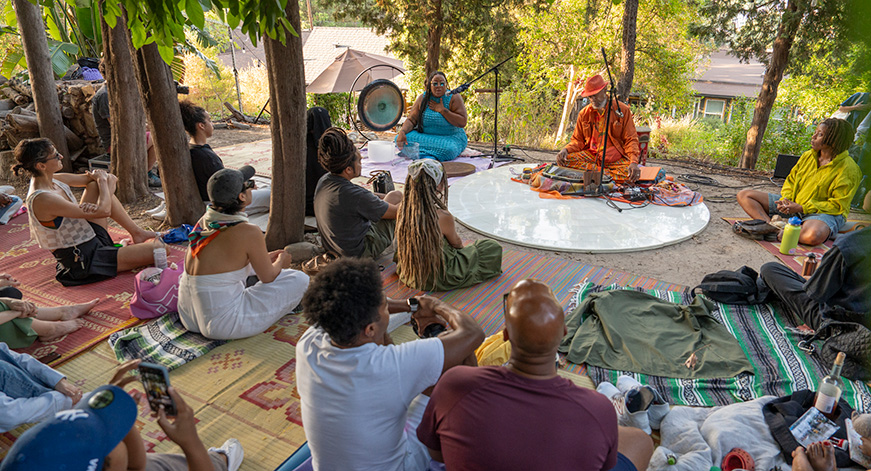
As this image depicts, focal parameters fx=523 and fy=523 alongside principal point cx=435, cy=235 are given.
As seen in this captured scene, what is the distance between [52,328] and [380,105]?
19.6 ft

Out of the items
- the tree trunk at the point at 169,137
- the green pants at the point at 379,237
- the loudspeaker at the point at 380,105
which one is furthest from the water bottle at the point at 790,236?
the loudspeaker at the point at 380,105

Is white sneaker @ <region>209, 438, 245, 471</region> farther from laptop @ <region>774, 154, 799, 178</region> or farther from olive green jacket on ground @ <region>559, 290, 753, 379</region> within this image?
laptop @ <region>774, 154, 799, 178</region>

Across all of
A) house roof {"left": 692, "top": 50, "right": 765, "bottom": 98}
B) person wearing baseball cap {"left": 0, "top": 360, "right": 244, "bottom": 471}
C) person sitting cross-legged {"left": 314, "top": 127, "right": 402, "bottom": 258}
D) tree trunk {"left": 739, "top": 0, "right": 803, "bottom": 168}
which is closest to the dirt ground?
person sitting cross-legged {"left": 314, "top": 127, "right": 402, "bottom": 258}

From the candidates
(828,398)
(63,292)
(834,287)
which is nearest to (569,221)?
(834,287)

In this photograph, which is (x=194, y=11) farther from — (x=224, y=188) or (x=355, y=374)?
(x=355, y=374)

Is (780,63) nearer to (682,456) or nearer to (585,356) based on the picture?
(585,356)

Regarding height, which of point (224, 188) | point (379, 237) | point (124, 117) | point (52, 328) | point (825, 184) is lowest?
point (52, 328)

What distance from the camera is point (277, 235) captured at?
15.1 ft

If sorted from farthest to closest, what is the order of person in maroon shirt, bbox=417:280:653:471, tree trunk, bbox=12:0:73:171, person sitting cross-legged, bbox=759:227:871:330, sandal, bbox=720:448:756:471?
tree trunk, bbox=12:0:73:171
person sitting cross-legged, bbox=759:227:871:330
sandal, bbox=720:448:756:471
person in maroon shirt, bbox=417:280:653:471

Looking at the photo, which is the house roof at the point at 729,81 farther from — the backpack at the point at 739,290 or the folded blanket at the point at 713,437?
the folded blanket at the point at 713,437

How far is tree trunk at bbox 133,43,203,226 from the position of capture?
4863 mm

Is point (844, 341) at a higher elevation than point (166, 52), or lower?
lower

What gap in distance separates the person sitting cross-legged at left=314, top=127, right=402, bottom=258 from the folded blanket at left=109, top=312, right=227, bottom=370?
113 centimetres

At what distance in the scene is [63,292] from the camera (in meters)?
3.98
